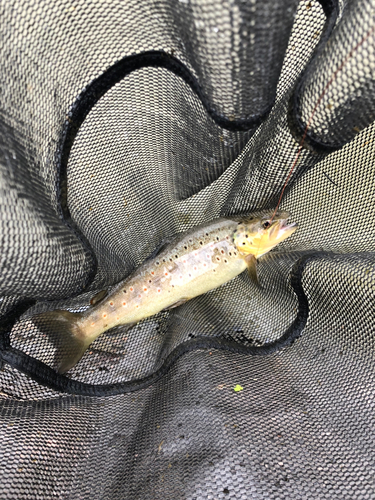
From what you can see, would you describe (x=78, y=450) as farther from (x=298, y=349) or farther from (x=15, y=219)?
(x=298, y=349)

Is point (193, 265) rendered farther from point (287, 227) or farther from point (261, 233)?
point (287, 227)

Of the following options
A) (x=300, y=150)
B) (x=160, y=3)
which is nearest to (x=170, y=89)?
(x=160, y=3)

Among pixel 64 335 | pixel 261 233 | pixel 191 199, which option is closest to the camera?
pixel 64 335

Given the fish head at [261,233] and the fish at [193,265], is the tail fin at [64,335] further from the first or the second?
the fish head at [261,233]

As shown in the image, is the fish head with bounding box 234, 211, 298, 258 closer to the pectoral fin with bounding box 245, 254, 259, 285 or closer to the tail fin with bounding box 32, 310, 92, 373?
the pectoral fin with bounding box 245, 254, 259, 285

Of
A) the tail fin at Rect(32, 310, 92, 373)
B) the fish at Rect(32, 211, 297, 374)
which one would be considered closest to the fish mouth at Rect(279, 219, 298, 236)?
the fish at Rect(32, 211, 297, 374)

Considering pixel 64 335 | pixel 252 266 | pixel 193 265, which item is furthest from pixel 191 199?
pixel 64 335
